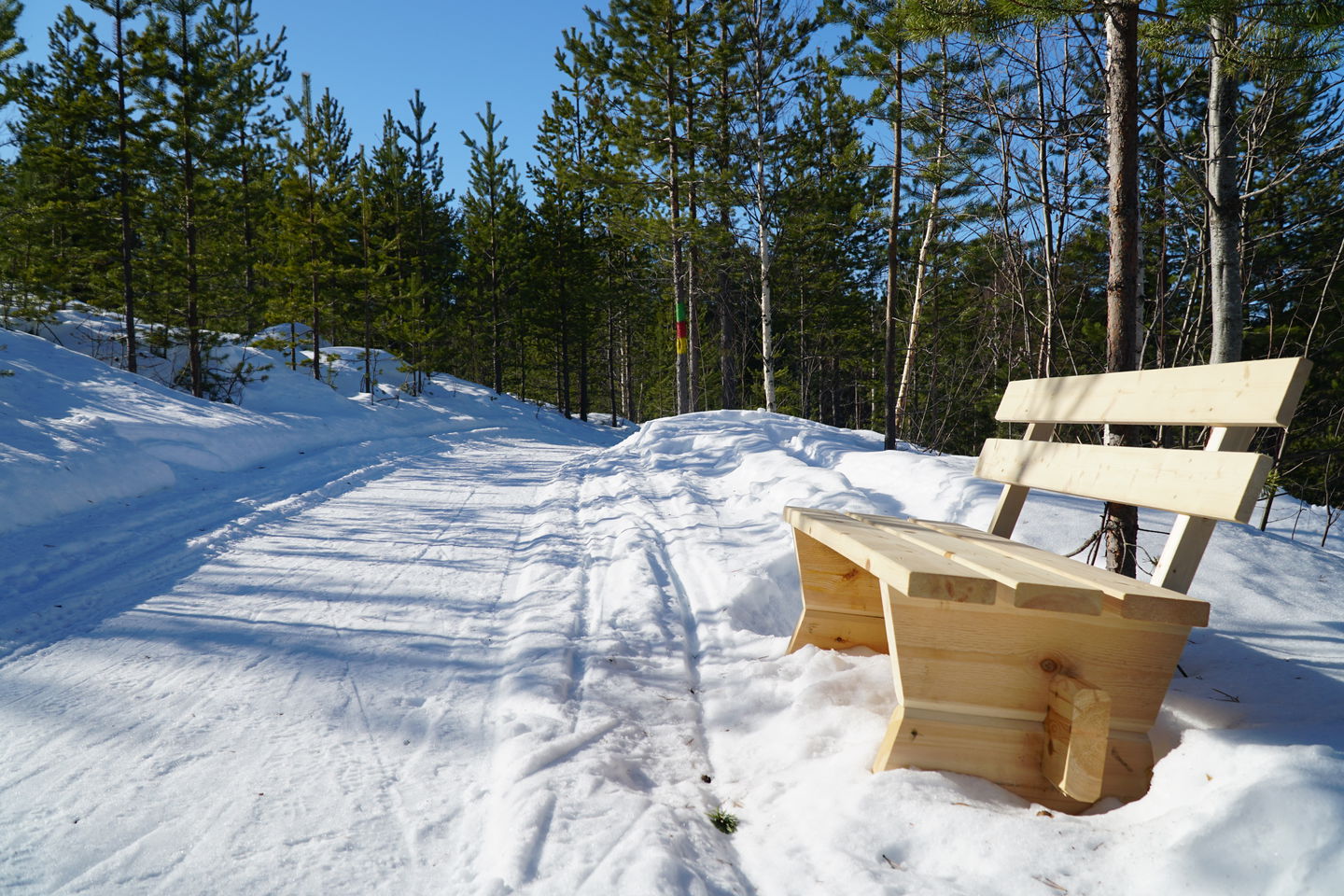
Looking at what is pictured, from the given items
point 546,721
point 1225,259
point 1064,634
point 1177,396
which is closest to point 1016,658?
point 1064,634

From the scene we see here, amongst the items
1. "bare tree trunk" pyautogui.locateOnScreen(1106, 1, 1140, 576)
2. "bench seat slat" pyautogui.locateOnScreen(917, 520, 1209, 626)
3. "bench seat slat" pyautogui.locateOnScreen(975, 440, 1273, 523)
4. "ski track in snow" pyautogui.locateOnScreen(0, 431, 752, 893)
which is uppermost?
"bare tree trunk" pyautogui.locateOnScreen(1106, 1, 1140, 576)

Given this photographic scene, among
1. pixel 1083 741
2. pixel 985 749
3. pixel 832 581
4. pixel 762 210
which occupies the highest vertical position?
pixel 762 210

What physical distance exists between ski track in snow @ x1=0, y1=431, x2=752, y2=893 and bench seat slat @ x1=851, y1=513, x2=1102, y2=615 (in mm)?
984

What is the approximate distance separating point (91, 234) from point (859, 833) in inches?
862

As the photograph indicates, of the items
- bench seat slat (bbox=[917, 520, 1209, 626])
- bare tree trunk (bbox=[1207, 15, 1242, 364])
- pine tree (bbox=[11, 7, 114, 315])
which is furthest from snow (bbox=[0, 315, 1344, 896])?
pine tree (bbox=[11, 7, 114, 315])

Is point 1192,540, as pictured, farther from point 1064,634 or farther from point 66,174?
point 66,174

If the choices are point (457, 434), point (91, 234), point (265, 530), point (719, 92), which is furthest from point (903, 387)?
point (91, 234)

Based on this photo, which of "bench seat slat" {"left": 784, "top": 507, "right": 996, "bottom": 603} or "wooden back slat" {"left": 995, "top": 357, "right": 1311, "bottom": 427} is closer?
"bench seat slat" {"left": 784, "top": 507, "right": 996, "bottom": 603}

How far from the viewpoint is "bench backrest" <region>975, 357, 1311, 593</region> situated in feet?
5.72

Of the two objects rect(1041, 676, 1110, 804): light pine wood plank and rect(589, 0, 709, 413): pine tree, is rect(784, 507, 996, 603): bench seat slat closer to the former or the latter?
rect(1041, 676, 1110, 804): light pine wood plank

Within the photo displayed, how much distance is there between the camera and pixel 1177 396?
7.13 feet

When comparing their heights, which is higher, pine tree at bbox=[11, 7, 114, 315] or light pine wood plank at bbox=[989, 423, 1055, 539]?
pine tree at bbox=[11, 7, 114, 315]

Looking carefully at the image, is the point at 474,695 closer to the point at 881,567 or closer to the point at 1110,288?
the point at 881,567

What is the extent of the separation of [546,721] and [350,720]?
27.6 inches
